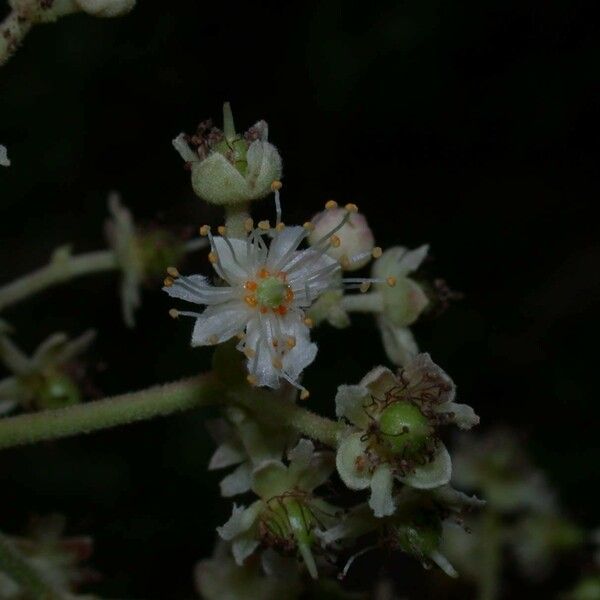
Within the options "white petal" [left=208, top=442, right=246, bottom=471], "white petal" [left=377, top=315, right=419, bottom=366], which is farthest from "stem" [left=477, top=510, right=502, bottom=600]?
"white petal" [left=208, top=442, right=246, bottom=471]

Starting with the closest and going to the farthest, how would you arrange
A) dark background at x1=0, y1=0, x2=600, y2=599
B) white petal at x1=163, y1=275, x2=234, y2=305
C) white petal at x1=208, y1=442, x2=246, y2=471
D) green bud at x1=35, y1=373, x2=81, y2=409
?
white petal at x1=163, y1=275, x2=234, y2=305 < white petal at x1=208, y1=442, x2=246, y2=471 < green bud at x1=35, y1=373, x2=81, y2=409 < dark background at x1=0, y1=0, x2=600, y2=599

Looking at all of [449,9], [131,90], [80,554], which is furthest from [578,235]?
[80,554]

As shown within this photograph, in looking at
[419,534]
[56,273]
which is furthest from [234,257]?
[56,273]

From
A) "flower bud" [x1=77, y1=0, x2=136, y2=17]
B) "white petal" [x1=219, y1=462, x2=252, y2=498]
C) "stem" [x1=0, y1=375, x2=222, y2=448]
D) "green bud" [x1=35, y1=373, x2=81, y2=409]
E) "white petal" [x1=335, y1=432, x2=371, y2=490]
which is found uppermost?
"flower bud" [x1=77, y1=0, x2=136, y2=17]

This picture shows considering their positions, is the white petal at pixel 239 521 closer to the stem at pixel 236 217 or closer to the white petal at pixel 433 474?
the white petal at pixel 433 474

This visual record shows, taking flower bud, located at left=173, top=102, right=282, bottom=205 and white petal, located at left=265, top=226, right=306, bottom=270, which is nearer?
flower bud, located at left=173, top=102, right=282, bottom=205

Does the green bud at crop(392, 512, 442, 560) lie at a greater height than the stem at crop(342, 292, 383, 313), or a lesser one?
lesser

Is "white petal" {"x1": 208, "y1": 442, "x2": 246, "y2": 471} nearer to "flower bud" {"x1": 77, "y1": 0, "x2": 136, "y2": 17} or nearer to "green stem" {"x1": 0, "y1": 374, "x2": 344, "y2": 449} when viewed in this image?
"green stem" {"x1": 0, "y1": 374, "x2": 344, "y2": 449}
